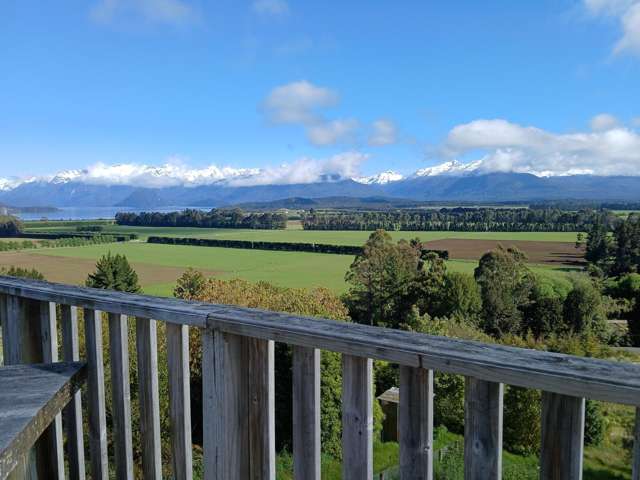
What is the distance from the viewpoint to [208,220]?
111m

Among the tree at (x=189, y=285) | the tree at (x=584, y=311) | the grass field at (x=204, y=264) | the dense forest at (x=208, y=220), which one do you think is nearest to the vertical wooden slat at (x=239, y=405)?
the tree at (x=189, y=285)

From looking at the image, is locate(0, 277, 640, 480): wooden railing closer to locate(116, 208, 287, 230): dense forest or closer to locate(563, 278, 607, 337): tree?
locate(563, 278, 607, 337): tree

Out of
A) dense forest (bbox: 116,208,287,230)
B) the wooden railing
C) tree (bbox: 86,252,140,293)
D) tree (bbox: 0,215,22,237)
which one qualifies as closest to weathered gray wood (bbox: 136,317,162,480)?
the wooden railing

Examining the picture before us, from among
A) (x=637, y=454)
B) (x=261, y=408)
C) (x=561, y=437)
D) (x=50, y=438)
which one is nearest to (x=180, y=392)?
(x=261, y=408)

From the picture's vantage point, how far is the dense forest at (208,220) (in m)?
109

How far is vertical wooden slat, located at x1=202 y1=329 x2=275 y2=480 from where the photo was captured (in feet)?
6.15

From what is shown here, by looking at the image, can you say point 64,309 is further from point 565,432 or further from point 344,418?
point 565,432

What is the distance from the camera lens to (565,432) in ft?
4.33

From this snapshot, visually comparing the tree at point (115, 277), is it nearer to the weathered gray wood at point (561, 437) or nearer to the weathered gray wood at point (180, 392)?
the weathered gray wood at point (180, 392)

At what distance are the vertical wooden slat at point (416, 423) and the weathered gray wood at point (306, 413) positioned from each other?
1.01 feet

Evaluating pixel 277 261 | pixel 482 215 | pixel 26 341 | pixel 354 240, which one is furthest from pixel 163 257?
pixel 482 215

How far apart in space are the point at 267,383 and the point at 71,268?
179ft

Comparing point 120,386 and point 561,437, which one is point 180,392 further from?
point 561,437

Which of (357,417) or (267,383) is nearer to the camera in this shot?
(357,417)
